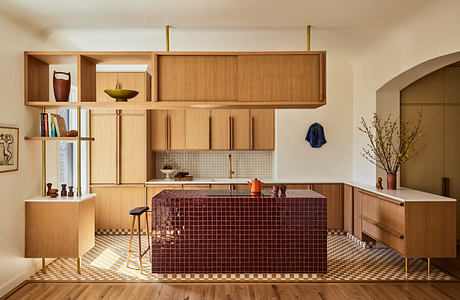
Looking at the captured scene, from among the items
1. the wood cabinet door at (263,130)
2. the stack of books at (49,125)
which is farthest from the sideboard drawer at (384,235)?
the stack of books at (49,125)

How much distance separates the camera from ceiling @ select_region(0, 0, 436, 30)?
336cm

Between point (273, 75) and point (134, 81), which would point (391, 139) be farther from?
point (134, 81)

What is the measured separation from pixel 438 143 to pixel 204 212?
3.68 meters

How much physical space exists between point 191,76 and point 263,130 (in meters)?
2.52

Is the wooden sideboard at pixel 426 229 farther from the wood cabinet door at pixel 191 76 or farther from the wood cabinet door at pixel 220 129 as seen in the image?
the wood cabinet door at pixel 220 129

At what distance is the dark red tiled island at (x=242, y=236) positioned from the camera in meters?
3.78

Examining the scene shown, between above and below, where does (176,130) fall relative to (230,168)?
above

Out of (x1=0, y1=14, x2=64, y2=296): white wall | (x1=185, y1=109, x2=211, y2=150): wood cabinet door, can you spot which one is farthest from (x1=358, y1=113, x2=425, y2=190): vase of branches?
(x1=0, y1=14, x2=64, y2=296): white wall

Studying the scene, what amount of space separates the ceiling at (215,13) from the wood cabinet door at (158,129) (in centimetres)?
216

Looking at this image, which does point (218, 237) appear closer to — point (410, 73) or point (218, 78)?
point (218, 78)

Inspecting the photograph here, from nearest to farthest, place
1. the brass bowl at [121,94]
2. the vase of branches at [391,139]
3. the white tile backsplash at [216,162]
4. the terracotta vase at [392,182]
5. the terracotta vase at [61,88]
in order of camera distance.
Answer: the brass bowl at [121,94], the terracotta vase at [61,88], the terracotta vase at [392,182], the vase of branches at [391,139], the white tile backsplash at [216,162]

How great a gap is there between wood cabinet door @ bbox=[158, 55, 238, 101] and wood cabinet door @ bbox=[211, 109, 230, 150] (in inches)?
86.2

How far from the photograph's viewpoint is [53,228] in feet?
12.7

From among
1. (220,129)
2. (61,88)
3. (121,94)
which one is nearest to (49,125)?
(61,88)
